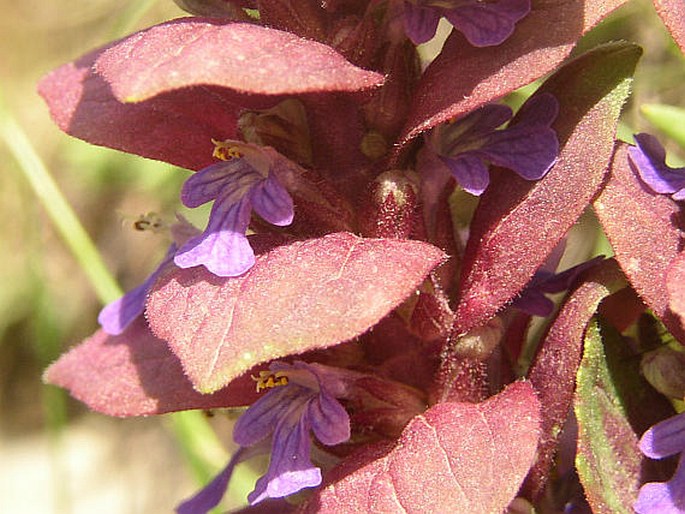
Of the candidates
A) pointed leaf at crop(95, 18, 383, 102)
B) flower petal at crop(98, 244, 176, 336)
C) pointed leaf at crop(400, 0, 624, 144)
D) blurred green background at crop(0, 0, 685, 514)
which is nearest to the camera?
pointed leaf at crop(95, 18, 383, 102)

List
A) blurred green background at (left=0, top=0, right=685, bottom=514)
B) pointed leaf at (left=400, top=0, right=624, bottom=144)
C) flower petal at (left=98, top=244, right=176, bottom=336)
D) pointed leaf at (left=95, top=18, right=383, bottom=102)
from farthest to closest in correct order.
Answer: blurred green background at (left=0, top=0, right=685, bottom=514), flower petal at (left=98, top=244, right=176, bottom=336), pointed leaf at (left=400, top=0, right=624, bottom=144), pointed leaf at (left=95, top=18, right=383, bottom=102)

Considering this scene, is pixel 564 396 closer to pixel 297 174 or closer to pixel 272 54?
pixel 297 174

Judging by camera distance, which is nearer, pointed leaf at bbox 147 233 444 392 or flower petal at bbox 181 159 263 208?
pointed leaf at bbox 147 233 444 392

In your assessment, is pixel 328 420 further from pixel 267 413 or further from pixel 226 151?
pixel 226 151

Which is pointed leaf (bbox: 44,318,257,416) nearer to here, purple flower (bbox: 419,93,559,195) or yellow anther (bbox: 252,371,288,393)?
yellow anther (bbox: 252,371,288,393)

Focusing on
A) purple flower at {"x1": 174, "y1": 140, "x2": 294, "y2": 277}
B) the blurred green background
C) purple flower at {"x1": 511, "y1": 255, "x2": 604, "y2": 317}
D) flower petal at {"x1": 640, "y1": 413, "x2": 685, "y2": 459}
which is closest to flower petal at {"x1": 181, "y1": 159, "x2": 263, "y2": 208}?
purple flower at {"x1": 174, "y1": 140, "x2": 294, "y2": 277}

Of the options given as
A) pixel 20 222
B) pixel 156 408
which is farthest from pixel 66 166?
pixel 156 408

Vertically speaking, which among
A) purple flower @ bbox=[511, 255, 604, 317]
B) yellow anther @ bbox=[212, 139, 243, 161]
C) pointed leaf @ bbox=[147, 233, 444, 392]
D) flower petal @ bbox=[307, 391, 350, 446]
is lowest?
purple flower @ bbox=[511, 255, 604, 317]

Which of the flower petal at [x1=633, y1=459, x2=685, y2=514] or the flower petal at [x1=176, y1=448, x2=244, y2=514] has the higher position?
the flower petal at [x1=633, y1=459, x2=685, y2=514]
